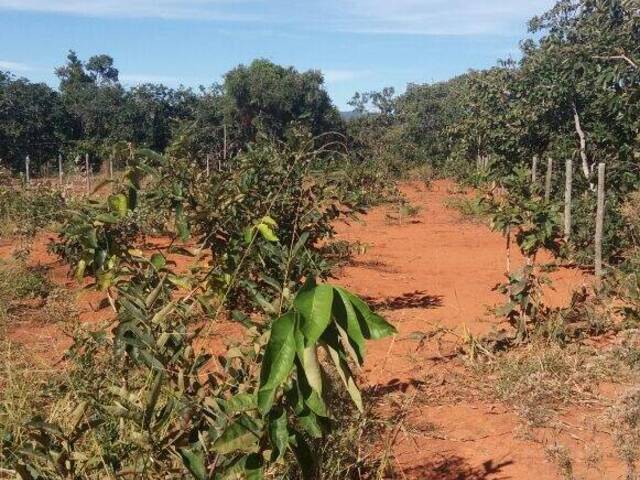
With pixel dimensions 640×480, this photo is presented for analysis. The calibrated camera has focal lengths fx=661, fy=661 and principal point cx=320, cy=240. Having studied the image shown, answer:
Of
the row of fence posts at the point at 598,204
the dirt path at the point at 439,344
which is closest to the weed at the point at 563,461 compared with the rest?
the dirt path at the point at 439,344

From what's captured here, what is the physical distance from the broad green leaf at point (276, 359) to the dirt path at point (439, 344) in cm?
95

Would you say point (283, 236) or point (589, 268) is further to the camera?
point (589, 268)

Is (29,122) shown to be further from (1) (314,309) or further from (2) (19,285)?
(1) (314,309)

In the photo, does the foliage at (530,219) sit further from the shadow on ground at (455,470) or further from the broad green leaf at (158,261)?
the broad green leaf at (158,261)

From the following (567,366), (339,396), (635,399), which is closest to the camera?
(635,399)

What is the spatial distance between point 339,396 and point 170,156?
244 centimetres

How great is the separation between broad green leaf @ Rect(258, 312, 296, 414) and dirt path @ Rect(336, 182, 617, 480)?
0.95 metres

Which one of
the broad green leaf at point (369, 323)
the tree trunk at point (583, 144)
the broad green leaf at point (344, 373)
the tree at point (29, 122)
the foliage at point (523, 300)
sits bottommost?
the foliage at point (523, 300)

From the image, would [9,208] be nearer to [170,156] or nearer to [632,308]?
[170,156]

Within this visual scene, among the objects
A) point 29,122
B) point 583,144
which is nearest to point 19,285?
point 583,144

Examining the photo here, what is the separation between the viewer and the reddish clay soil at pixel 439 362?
3238 mm

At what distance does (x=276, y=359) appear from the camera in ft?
4.54

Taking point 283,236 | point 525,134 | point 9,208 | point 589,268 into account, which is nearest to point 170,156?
point 283,236

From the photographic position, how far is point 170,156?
5.04 metres
